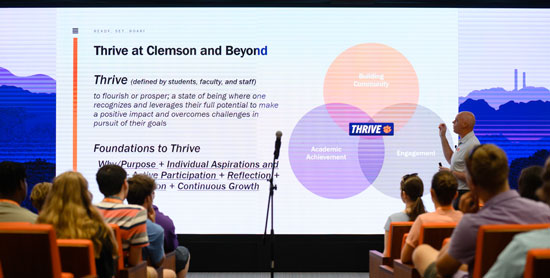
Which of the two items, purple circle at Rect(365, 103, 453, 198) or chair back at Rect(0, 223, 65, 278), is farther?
purple circle at Rect(365, 103, 453, 198)

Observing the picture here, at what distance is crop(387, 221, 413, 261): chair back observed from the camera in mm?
4289

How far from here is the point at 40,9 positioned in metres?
6.79

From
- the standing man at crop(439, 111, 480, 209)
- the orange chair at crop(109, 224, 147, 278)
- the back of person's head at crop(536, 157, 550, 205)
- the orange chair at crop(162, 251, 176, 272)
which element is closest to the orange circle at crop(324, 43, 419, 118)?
the standing man at crop(439, 111, 480, 209)

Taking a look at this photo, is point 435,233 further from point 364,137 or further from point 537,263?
point 364,137

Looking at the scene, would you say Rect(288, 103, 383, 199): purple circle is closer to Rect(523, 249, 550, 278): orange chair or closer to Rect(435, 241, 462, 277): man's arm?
Rect(435, 241, 462, 277): man's arm

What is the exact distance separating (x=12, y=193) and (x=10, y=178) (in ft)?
0.30

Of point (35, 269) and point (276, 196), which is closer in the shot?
point (35, 269)

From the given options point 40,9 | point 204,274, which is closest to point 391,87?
point 204,274

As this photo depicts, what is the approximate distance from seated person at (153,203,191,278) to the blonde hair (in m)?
1.38

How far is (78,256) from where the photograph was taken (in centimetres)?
320

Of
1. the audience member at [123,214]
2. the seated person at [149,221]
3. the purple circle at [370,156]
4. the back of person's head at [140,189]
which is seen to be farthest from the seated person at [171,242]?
the purple circle at [370,156]

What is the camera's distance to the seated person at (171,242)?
186 inches
